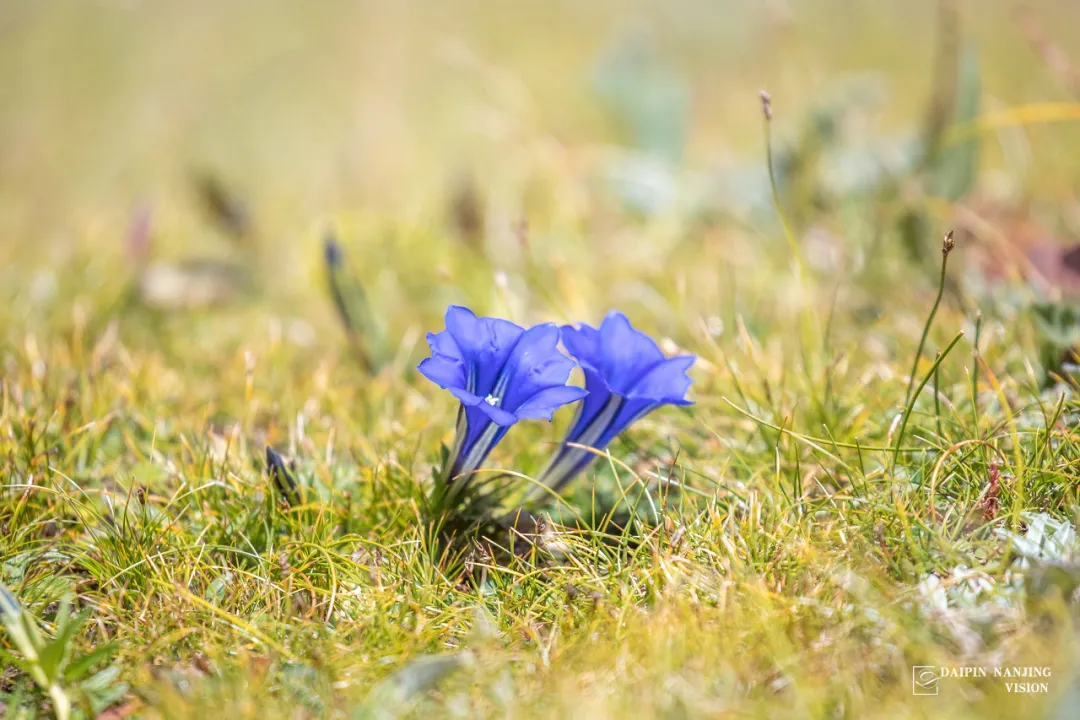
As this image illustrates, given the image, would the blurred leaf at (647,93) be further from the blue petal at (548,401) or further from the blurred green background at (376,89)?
the blue petal at (548,401)

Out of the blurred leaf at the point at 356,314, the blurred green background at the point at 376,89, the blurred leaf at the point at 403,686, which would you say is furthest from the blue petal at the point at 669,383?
the blurred green background at the point at 376,89

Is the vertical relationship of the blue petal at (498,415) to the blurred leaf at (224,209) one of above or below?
below

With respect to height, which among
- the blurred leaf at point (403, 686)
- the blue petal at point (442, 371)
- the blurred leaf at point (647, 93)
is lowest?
the blurred leaf at point (403, 686)

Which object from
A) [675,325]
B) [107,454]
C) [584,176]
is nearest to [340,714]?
[107,454]

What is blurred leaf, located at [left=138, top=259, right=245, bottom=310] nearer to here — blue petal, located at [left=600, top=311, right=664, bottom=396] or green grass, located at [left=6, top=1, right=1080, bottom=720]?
green grass, located at [left=6, top=1, right=1080, bottom=720]

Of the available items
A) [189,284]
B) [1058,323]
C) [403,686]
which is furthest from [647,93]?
[403,686]

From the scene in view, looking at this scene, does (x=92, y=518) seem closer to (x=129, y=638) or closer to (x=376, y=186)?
(x=129, y=638)

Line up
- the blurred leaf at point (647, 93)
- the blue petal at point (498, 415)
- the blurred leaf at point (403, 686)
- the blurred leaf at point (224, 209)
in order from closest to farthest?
the blurred leaf at point (403, 686) → the blue petal at point (498, 415) → the blurred leaf at point (224, 209) → the blurred leaf at point (647, 93)
